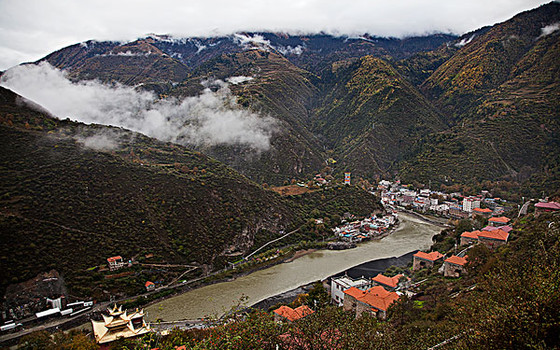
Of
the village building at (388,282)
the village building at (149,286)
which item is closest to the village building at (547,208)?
the village building at (388,282)

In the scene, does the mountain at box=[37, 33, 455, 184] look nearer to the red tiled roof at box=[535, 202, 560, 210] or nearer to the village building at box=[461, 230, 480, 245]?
the village building at box=[461, 230, 480, 245]

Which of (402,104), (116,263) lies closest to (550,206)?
(116,263)

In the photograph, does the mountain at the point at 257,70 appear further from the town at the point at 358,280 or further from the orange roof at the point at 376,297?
the orange roof at the point at 376,297

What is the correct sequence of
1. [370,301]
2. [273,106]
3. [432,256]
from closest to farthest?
1. [370,301]
2. [432,256]
3. [273,106]

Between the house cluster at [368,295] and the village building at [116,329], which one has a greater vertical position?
the village building at [116,329]

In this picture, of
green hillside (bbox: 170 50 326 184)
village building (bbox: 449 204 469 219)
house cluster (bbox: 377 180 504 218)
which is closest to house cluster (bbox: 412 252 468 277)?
house cluster (bbox: 377 180 504 218)

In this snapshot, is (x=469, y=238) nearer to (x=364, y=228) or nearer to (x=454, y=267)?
(x=454, y=267)

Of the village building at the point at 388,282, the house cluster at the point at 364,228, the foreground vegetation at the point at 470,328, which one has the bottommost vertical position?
the house cluster at the point at 364,228
